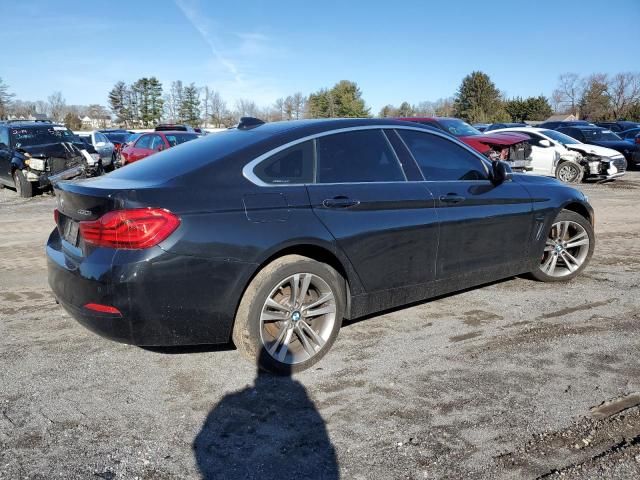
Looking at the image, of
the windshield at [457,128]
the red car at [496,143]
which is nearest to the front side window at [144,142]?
the red car at [496,143]

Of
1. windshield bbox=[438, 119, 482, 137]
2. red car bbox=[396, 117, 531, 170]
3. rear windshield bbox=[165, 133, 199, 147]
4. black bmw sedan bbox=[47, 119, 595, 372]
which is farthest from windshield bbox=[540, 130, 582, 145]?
black bmw sedan bbox=[47, 119, 595, 372]

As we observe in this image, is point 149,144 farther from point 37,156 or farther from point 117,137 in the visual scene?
point 117,137

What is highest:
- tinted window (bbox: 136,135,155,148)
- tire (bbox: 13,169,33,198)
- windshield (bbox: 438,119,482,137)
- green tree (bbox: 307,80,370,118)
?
green tree (bbox: 307,80,370,118)

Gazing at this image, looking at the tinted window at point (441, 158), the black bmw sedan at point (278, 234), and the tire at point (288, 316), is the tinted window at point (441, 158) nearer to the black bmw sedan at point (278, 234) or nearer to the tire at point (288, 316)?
the black bmw sedan at point (278, 234)

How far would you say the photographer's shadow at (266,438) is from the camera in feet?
8.68

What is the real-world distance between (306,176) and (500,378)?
1.85 metres

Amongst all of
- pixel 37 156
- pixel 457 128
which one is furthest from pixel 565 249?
pixel 37 156

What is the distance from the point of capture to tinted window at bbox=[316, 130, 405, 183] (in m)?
3.95

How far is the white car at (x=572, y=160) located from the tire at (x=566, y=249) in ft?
35.3

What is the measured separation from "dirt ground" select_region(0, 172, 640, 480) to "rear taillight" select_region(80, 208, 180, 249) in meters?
0.96

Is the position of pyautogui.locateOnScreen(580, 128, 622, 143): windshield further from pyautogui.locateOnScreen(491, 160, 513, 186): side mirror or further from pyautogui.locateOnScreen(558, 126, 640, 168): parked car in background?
pyautogui.locateOnScreen(491, 160, 513, 186): side mirror

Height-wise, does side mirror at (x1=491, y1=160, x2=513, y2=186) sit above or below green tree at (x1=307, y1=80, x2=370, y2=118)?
below

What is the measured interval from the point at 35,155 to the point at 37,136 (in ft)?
3.63

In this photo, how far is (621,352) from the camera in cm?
398
